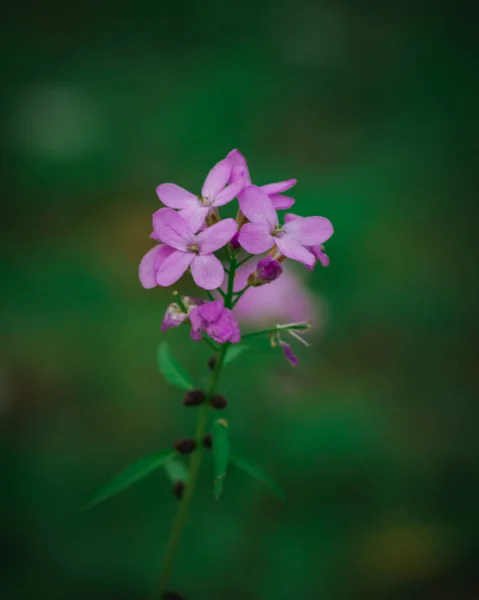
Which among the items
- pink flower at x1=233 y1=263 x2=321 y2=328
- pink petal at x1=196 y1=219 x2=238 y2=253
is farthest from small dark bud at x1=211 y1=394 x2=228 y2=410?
pink flower at x1=233 y1=263 x2=321 y2=328

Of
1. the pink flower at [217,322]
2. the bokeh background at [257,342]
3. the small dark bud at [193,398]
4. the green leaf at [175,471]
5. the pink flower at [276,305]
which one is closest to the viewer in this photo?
the pink flower at [217,322]

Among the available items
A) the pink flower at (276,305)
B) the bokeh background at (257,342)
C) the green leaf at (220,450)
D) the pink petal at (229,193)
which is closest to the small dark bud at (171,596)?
the green leaf at (220,450)

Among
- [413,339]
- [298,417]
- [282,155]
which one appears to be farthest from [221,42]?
[298,417]

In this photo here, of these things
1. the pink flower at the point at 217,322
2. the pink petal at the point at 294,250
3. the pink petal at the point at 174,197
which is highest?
the pink petal at the point at 174,197

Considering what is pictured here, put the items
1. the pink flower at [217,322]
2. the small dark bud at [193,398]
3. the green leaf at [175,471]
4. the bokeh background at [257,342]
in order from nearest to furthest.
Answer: the pink flower at [217,322] < the small dark bud at [193,398] < the green leaf at [175,471] < the bokeh background at [257,342]

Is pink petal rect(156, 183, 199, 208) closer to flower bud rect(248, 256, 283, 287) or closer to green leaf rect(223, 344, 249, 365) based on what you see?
flower bud rect(248, 256, 283, 287)

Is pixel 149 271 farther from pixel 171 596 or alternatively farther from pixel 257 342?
pixel 171 596

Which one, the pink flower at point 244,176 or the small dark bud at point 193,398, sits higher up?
the pink flower at point 244,176

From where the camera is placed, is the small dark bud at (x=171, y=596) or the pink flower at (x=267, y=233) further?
the small dark bud at (x=171, y=596)

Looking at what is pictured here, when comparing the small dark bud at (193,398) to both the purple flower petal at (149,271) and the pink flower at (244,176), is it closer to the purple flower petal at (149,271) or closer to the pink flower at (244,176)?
the purple flower petal at (149,271)
